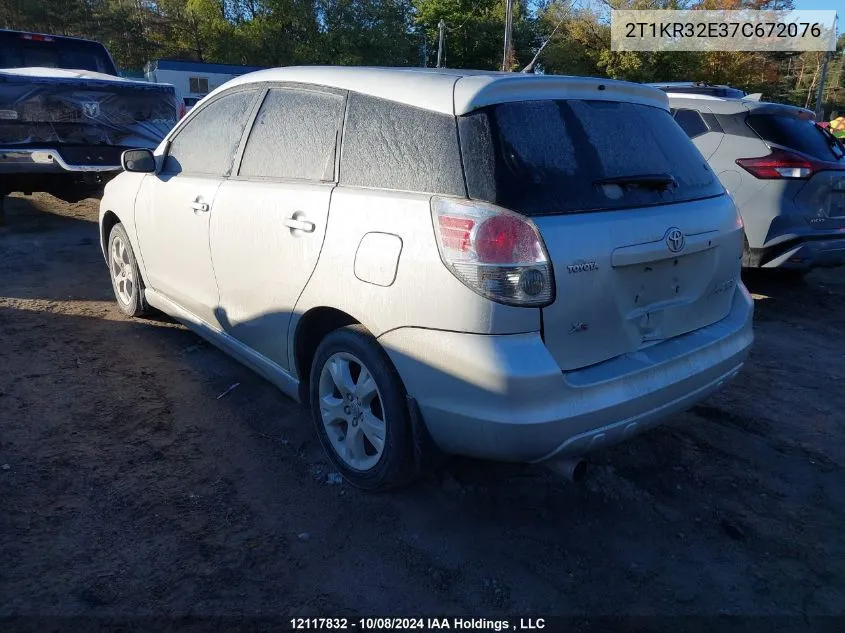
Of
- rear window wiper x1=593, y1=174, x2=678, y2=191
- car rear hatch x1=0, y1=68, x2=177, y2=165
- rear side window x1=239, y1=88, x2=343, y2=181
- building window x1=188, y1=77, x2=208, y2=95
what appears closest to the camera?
rear window wiper x1=593, y1=174, x2=678, y2=191

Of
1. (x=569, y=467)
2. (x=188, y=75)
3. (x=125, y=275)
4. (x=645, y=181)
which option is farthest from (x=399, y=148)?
(x=188, y=75)

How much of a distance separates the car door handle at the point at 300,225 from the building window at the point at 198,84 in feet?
85.9

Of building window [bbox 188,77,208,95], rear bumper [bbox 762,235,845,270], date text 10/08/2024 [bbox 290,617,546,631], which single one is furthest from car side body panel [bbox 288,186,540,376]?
Answer: building window [bbox 188,77,208,95]

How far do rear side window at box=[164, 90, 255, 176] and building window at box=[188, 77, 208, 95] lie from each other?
24.7 meters

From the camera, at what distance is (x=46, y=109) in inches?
294

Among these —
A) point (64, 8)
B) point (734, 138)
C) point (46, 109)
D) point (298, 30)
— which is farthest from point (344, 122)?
point (64, 8)

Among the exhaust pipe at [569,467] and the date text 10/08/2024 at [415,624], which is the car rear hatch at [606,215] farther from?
the date text 10/08/2024 at [415,624]

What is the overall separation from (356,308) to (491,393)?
710 mm

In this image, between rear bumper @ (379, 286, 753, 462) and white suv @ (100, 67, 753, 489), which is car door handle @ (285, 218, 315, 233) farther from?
rear bumper @ (379, 286, 753, 462)

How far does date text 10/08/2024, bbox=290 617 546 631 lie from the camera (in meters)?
2.31

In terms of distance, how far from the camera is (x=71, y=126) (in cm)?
770

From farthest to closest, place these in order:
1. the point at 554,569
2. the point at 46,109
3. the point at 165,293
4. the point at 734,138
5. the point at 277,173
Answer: the point at 46,109, the point at 734,138, the point at 165,293, the point at 277,173, the point at 554,569

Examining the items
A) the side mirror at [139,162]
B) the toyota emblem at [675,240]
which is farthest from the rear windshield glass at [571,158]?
the side mirror at [139,162]

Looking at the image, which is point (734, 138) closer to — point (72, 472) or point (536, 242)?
point (536, 242)
